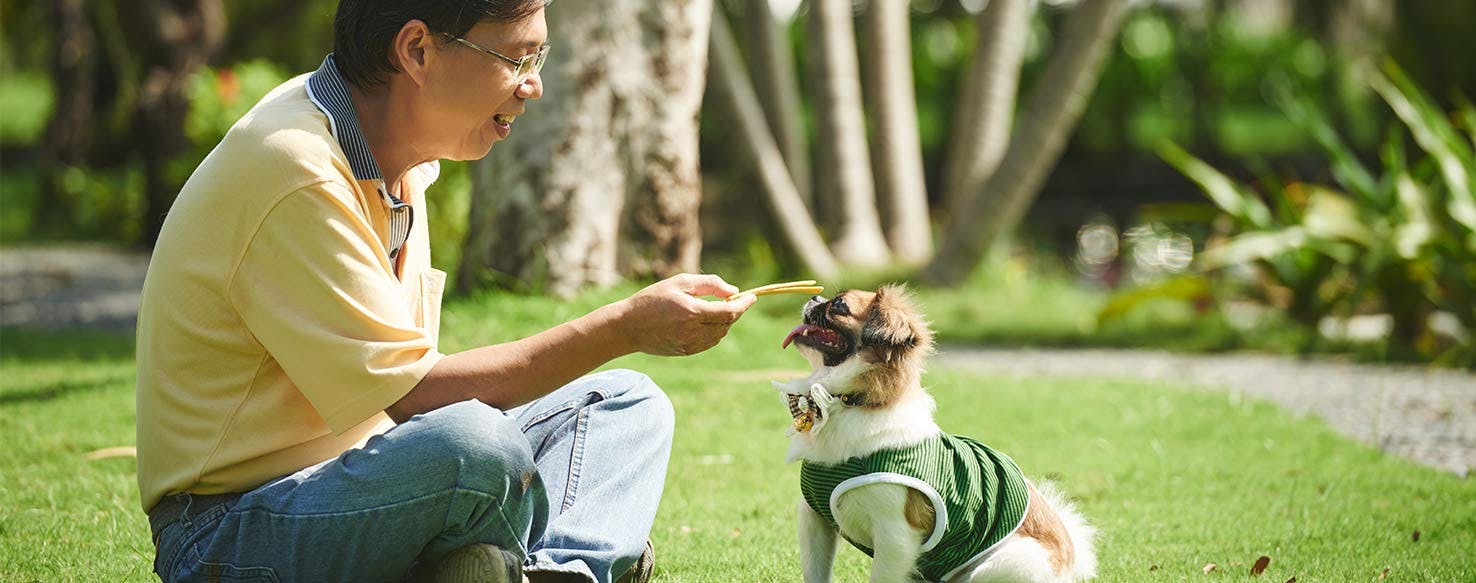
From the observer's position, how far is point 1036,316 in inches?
361

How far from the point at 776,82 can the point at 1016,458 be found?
5.94 meters

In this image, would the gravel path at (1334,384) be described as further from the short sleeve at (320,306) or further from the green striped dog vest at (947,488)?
the short sleeve at (320,306)

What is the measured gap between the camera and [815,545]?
320 centimetres

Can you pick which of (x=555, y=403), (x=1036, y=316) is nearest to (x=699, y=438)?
(x=555, y=403)

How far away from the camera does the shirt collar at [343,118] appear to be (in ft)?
8.70

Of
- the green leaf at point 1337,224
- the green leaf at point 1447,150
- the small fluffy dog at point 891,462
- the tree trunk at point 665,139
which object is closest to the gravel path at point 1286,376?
the green leaf at point 1337,224

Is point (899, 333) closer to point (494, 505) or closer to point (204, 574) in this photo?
point (494, 505)

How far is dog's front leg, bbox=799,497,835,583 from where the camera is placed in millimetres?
3197

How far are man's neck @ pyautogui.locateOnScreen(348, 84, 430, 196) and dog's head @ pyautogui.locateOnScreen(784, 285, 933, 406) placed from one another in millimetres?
888

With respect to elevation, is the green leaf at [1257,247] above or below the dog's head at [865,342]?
below

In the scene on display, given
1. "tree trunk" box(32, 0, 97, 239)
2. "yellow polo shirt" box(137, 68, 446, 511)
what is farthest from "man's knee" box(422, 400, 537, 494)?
"tree trunk" box(32, 0, 97, 239)

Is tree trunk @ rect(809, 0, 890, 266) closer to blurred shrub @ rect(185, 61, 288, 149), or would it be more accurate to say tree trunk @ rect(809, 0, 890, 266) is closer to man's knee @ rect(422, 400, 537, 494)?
blurred shrub @ rect(185, 61, 288, 149)

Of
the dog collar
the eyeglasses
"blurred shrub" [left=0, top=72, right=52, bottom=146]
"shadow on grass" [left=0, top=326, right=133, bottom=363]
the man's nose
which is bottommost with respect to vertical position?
"blurred shrub" [left=0, top=72, right=52, bottom=146]

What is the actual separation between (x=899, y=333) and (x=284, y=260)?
4.10 ft
